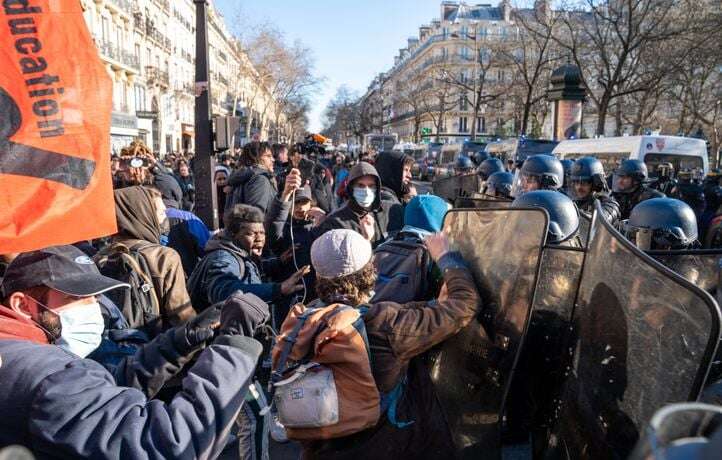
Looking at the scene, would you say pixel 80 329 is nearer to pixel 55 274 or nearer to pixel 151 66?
pixel 55 274

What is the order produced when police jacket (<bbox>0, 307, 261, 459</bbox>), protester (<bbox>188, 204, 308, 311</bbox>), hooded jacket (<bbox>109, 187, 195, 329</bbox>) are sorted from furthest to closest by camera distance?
1. protester (<bbox>188, 204, 308, 311</bbox>)
2. hooded jacket (<bbox>109, 187, 195, 329</bbox>)
3. police jacket (<bbox>0, 307, 261, 459</bbox>)

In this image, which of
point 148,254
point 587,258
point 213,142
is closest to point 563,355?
point 587,258

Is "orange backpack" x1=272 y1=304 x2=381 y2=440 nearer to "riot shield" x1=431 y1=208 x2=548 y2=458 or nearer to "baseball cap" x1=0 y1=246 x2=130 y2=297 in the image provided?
"riot shield" x1=431 y1=208 x2=548 y2=458

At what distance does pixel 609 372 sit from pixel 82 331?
5.57ft

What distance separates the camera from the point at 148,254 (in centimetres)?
282

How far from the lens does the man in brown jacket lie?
6.26 ft

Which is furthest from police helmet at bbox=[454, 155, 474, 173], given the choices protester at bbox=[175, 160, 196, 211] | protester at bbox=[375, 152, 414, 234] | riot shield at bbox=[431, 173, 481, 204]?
protester at bbox=[375, 152, 414, 234]

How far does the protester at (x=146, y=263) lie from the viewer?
2.69 metres

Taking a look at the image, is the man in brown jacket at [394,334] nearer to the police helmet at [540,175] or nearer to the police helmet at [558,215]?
the police helmet at [558,215]

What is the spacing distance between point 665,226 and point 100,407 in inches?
125

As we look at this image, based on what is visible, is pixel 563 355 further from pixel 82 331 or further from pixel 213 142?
pixel 213 142

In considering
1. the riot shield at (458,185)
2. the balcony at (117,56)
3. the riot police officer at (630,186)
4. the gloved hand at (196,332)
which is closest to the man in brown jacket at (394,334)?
the gloved hand at (196,332)

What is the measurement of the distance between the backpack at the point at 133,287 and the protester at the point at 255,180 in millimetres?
1964

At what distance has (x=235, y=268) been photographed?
306 centimetres
